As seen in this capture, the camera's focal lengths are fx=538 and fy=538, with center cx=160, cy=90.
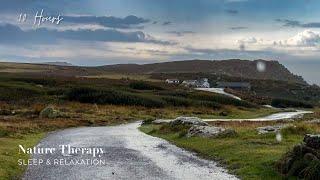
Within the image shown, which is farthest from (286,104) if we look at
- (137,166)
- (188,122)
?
(137,166)

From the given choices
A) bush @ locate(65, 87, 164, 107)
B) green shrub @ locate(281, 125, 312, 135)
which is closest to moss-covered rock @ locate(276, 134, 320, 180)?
green shrub @ locate(281, 125, 312, 135)

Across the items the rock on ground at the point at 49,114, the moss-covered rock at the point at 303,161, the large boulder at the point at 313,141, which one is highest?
the large boulder at the point at 313,141

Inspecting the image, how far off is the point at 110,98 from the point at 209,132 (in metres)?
68.7

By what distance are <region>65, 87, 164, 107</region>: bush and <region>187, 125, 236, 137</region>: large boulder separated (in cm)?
6287

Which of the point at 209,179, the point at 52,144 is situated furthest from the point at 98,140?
the point at 209,179

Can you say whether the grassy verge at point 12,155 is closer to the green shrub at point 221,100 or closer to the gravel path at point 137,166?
the gravel path at point 137,166

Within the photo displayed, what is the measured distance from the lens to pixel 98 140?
137 feet

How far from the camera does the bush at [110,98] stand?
10477 centimetres

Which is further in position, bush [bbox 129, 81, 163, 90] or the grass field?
bush [bbox 129, 81, 163, 90]

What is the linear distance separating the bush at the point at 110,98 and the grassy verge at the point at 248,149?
59906 millimetres

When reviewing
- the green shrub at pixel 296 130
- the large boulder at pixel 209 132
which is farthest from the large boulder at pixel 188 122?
the green shrub at pixel 296 130

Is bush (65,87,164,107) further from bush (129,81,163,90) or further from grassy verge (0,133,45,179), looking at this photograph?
grassy verge (0,133,45,179)

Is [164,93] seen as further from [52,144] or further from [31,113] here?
[52,144]

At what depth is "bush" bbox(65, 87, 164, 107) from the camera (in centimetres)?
10477
